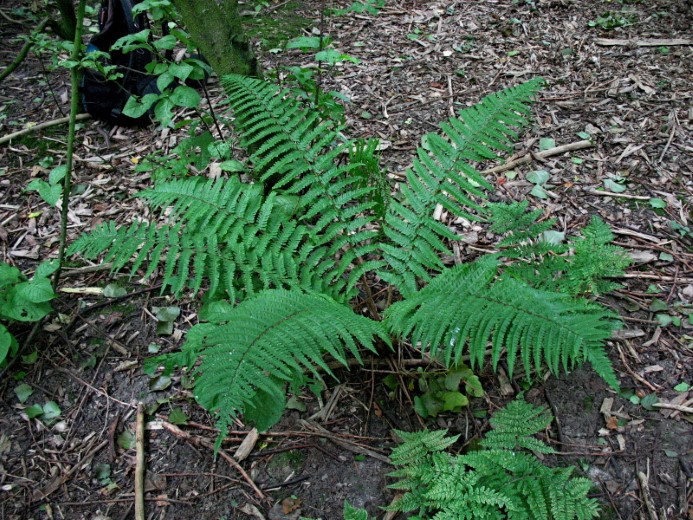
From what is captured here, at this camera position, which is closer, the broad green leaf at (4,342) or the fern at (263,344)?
the fern at (263,344)

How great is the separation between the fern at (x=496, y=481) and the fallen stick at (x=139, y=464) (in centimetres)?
94

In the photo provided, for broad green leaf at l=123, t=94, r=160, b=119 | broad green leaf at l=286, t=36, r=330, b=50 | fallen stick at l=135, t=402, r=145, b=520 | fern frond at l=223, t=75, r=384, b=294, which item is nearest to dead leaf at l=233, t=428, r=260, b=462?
fallen stick at l=135, t=402, r=145, b=520

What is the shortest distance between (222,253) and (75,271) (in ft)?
3.68

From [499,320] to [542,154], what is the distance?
1.76 meters

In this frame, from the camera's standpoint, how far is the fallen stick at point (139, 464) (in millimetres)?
2004

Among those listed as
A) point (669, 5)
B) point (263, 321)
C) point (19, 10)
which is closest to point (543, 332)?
point (263, 321)

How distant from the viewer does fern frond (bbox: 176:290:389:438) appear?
4.95 ft

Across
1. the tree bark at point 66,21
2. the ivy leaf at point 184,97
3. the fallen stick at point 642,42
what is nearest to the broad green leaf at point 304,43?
the ivy leaf at point 184,97

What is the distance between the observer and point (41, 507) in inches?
81.2

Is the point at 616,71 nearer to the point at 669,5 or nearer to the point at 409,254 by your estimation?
the point at 669,5

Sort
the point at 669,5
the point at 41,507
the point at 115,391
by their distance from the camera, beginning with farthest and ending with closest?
the point at 669,5, the point at 115,391, the point at 41,507

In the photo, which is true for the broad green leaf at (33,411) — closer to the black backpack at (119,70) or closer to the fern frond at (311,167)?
the fern frond at (311,167)

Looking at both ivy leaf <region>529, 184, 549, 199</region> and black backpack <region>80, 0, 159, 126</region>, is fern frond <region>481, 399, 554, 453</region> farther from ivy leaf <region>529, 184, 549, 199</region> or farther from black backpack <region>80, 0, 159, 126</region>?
black backpack <region>80, 0, 159, 126</region>

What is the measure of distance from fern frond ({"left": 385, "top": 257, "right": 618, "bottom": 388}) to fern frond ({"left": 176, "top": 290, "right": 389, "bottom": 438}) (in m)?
0.17
